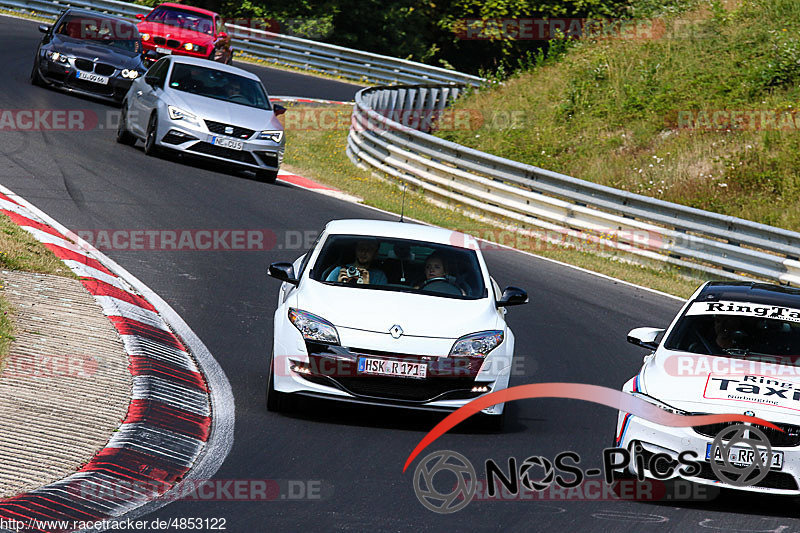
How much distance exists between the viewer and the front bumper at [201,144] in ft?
62.1

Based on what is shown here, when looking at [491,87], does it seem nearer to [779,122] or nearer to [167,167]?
[779,122]

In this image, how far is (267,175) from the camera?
65.5ft

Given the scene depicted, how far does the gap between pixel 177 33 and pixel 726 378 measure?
2488 cm

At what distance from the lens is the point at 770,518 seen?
293 inches

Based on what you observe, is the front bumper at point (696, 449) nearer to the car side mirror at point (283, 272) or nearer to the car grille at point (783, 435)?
the car grille at point (783, 435)

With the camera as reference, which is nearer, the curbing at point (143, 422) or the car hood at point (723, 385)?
the curbing at point (143, 422)

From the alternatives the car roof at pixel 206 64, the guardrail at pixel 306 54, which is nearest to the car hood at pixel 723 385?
the car roof at pixel 206 64

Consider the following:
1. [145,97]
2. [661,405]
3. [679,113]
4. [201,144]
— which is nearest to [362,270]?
[661,405]

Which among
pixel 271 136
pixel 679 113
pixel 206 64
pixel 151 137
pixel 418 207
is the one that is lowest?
pixel 418 207

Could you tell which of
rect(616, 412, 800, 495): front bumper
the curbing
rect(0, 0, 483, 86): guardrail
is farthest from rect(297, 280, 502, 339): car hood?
rect(0, 0, 483, 86): guardrail

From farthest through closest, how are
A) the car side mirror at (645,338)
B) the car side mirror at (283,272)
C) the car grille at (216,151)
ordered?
the car grille at (216,151)
the car side mirror at (283,272)
the car side mirror at (645,338)

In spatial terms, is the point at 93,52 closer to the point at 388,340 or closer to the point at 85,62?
the point at 85,62

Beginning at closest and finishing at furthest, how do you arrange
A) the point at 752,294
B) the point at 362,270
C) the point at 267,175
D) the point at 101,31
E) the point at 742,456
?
the point at 742,456, the point at 752,294, the point at 362,270, the point at 267,175, the point at 101,31

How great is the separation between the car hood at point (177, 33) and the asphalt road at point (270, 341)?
721cm
